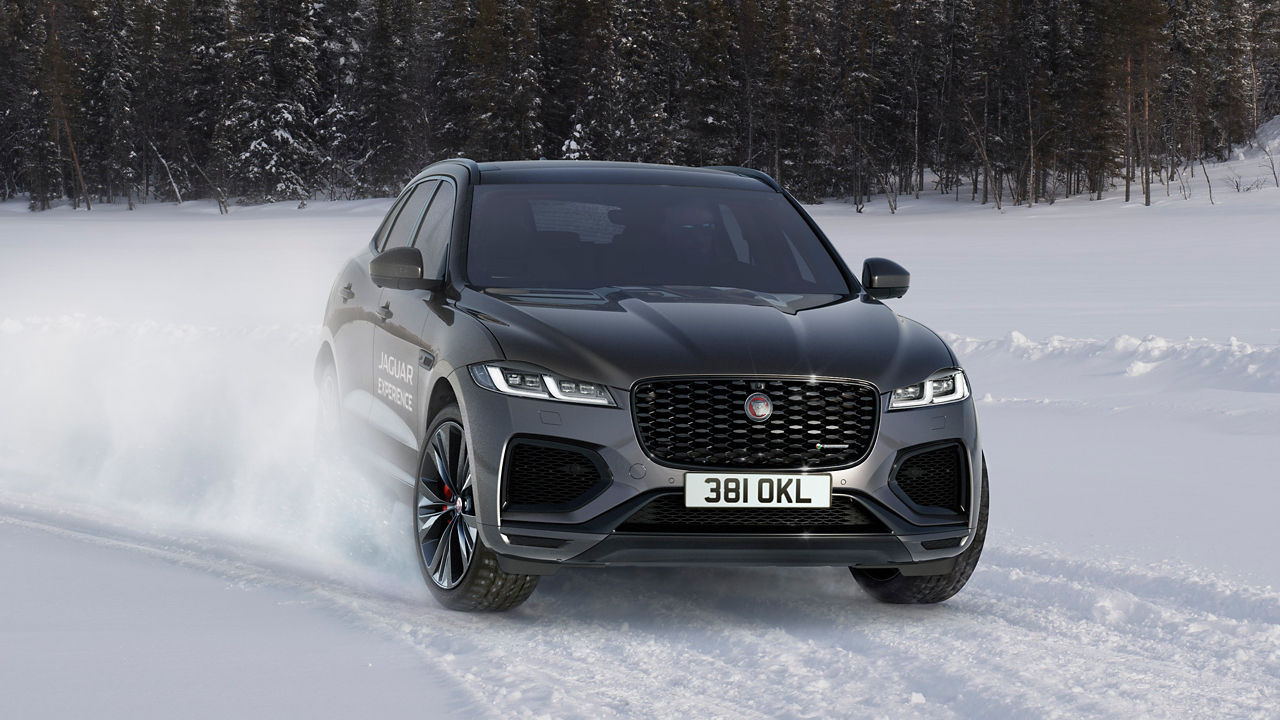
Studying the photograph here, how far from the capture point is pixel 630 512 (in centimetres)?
443

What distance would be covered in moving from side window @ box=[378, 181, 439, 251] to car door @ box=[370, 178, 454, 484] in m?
0.14

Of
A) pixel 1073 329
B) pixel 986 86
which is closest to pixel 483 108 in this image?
pixel 986 86

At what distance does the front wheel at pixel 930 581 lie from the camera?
197 inches

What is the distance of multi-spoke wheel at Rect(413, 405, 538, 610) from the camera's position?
477 cm

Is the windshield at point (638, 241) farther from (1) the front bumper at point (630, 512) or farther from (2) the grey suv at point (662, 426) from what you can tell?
(1) the front bumper at point (630, 512)

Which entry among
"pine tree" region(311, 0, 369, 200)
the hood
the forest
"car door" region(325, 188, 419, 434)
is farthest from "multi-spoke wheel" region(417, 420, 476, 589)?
"pine tree" region(311, 0, 369, 200)

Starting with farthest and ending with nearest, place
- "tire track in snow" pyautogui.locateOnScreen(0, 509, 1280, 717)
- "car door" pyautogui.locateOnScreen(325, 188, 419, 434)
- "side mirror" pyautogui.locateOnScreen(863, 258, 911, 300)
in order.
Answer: "car door" pyautogui.locateOnScreen(325, 188, 419, 434)
"side mirror" pyautogui.locateOnScreen(863, 258, 911, 300)
"tire track in snow" pyautogui.locateOnScreen(0, 509, 1280, 717)

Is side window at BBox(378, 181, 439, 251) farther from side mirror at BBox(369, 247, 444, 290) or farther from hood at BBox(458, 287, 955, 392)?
hood at BBox(458, 287, 955, 392)

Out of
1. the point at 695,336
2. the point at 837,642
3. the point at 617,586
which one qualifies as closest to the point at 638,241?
the point at 695,336

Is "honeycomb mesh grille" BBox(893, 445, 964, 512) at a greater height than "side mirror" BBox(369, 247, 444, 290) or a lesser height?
lesser

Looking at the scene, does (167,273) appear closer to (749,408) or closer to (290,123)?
(749,408)

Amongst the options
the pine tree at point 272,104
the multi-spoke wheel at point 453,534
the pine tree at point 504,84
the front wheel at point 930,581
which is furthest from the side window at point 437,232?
the pine tree at point 272,104

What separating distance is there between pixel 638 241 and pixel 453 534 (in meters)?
1.61

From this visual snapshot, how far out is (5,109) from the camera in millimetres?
105250
